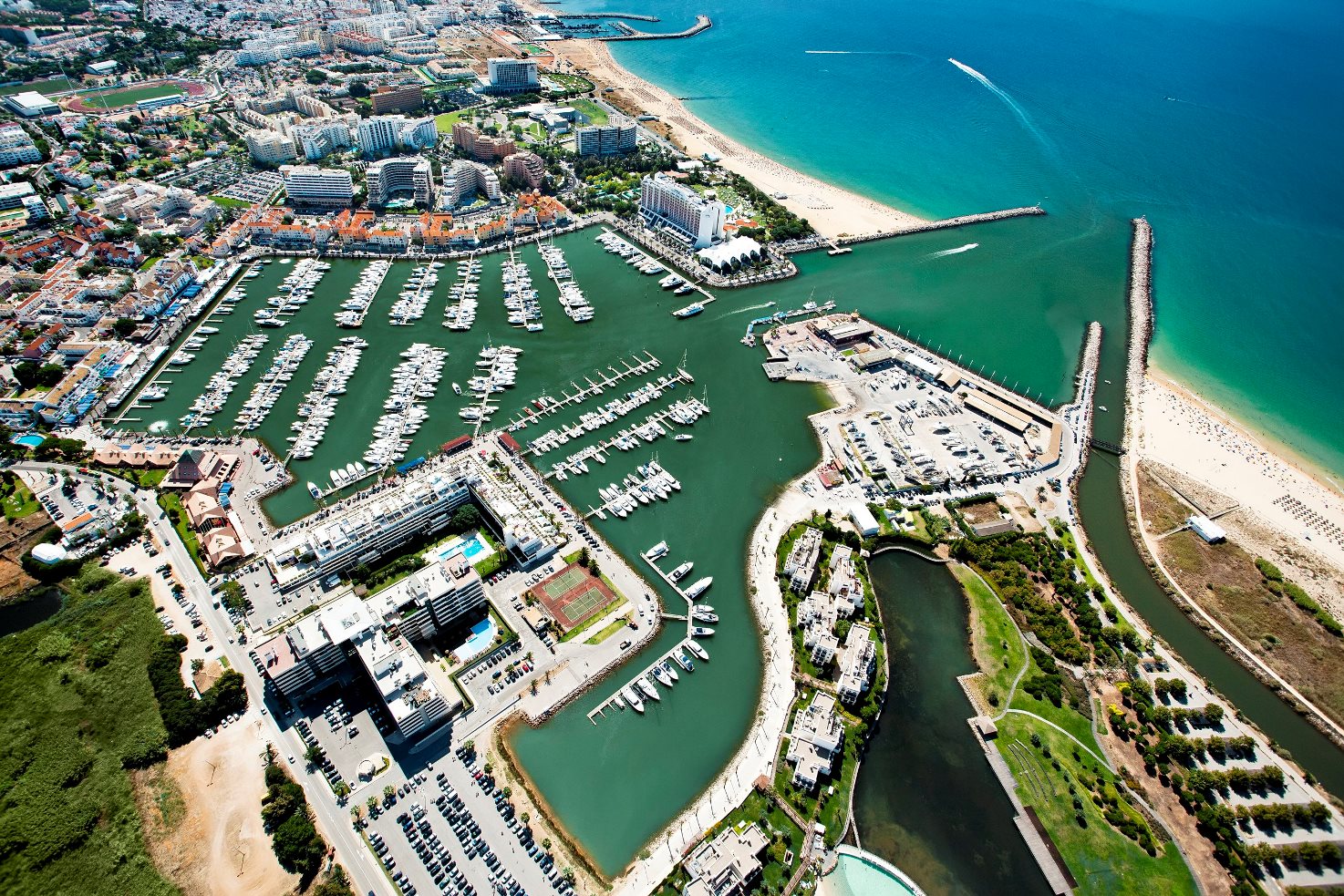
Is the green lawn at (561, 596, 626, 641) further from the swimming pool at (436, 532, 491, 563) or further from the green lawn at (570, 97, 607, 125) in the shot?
the green lawn at (570, 97, 607, 125)

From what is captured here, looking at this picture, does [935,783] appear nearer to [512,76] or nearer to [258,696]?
[258,696]

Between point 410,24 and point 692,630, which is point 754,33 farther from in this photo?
point 692,630

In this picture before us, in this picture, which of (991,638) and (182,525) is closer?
(991,638)

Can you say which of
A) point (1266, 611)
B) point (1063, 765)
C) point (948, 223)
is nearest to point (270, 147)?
point (948, 223)

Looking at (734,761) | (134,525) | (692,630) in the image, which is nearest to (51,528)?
(134,525)

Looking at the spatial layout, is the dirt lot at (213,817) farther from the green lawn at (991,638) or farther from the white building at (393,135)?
the white building at (393,135)

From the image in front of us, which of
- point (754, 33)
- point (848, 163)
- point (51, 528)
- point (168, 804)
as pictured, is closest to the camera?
point (168, 804)
